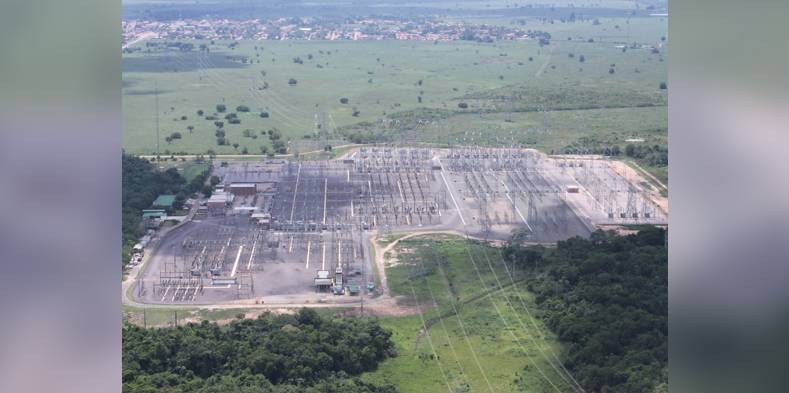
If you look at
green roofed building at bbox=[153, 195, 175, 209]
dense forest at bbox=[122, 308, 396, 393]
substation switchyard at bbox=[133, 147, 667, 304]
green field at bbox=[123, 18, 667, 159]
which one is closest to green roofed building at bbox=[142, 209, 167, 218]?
green roofed building at bbox=[153, 195, 175, 209]

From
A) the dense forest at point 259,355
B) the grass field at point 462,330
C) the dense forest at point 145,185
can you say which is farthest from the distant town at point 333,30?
the dense forest at point 259,355

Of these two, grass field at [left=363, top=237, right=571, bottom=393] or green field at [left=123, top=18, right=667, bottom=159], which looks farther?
green field at [left=123, top=18, right=667, bottom=159]

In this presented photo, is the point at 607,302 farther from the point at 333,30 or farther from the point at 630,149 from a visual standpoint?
the point at 333,30

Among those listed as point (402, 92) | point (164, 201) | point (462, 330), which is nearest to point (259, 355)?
point (462, 330)

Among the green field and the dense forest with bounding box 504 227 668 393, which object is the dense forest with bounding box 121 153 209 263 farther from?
the dense forest with bounding box 504 227 668 393

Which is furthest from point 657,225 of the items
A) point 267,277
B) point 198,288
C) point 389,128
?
point 389,128
